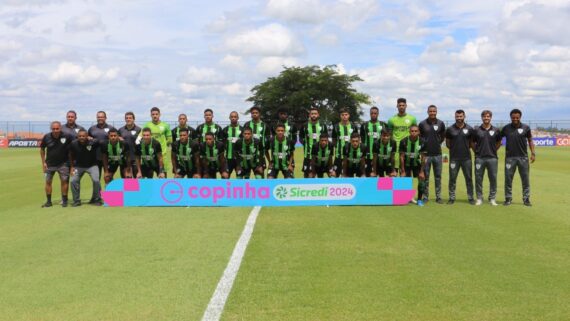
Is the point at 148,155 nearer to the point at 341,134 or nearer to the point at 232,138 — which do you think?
the point at 232,138

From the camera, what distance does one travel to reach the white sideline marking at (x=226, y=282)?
4645 millimetres

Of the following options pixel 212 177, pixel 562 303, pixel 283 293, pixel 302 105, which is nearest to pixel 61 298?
pixel 283 293

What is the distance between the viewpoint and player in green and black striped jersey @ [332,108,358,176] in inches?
460

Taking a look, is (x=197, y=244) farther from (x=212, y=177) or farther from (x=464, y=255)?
(x=212, y=177)

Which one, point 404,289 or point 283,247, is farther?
point 283,247

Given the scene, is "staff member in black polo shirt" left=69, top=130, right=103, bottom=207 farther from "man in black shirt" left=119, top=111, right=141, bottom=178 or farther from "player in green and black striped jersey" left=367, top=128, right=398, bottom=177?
"player in green and black striped jersey" left=367, top=128, right=398, bottom=177

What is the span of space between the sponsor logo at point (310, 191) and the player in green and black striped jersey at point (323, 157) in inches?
34.3

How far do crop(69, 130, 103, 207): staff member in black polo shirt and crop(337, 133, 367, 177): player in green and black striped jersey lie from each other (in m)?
5.50

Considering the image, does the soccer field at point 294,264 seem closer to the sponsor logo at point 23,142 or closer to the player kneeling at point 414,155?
the player kneeling at point 414,155

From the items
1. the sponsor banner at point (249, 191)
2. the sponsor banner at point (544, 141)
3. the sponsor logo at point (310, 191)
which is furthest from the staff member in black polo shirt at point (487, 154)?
the sponsor banner at point (544, 141)

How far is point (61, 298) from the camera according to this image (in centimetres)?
511

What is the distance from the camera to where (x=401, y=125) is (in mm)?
12094

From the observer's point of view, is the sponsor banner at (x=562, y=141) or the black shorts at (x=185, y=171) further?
the sponsor banner at (x=562, y=141)

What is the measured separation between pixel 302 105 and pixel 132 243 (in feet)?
173
